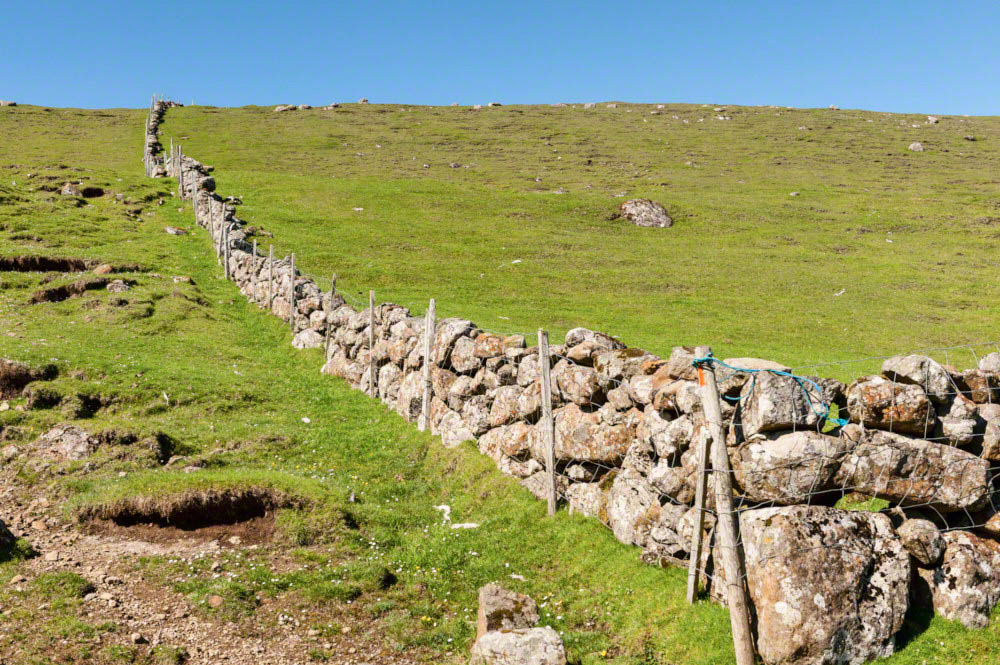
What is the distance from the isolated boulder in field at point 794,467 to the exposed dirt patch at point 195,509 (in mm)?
9194

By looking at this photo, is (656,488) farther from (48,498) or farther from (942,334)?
(942,334)

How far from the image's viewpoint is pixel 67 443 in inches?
599

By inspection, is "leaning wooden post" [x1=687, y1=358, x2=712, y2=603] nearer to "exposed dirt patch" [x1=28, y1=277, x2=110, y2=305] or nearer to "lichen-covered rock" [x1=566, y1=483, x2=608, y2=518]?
"lichen-covered rock" [x1=566, y1=483, x2=608, y2=518]

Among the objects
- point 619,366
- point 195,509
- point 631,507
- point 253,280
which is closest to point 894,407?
point 631,507

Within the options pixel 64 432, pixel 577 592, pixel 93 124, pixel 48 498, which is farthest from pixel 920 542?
pixel 93 124

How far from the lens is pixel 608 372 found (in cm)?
1305

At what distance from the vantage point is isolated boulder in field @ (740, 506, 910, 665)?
8062mm

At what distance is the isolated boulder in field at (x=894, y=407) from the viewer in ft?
29.8

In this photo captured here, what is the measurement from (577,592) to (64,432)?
13180 millimetres

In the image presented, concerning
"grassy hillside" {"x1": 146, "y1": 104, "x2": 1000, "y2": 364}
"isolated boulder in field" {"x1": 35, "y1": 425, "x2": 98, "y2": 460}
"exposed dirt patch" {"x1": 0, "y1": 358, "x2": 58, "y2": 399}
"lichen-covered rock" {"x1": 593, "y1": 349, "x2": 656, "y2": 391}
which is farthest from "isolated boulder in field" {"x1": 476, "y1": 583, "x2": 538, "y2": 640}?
"grassy hillside" {"x1": 146, "y1": 104, "x2": 1000, "y2": 364}

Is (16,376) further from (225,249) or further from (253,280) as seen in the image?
(225,249)

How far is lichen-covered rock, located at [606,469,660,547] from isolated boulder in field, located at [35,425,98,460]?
40.1 ft

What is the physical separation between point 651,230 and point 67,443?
49.4 m

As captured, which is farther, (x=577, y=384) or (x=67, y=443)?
(x=67, y=443)
